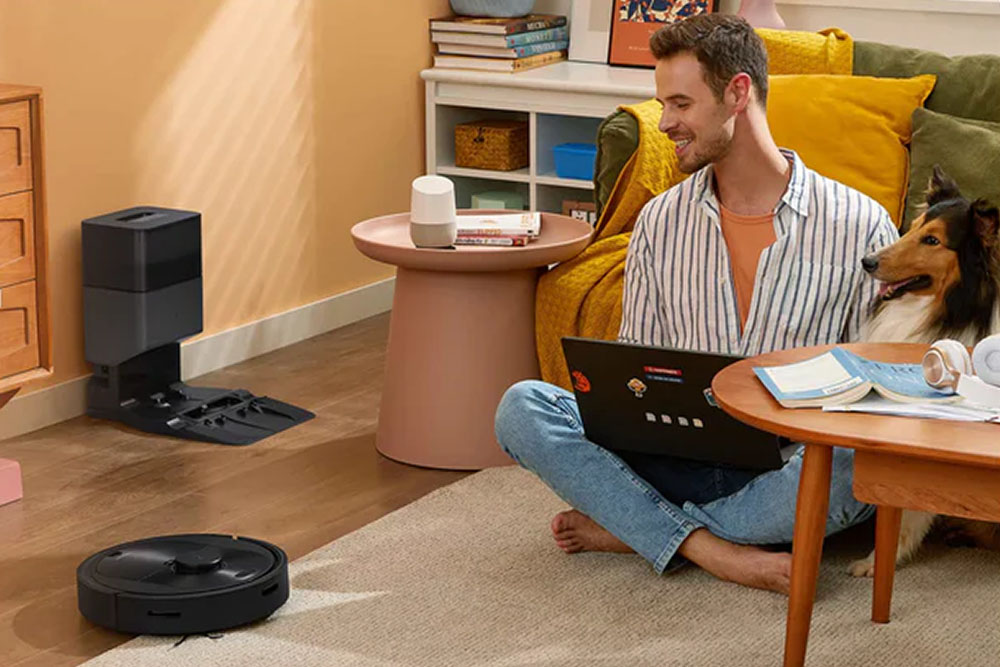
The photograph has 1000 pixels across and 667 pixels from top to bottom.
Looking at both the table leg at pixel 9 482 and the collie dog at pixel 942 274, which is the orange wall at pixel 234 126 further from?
the collie dog at pixel 942 274

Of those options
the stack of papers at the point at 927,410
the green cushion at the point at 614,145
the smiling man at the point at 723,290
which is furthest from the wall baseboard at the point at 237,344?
the stack of papers at the point at 927,410

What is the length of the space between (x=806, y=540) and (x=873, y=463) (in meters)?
0.19

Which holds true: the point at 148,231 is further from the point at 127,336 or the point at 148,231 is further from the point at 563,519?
the point at 563,519

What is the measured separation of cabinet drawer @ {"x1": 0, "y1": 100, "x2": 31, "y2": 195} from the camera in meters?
3.10

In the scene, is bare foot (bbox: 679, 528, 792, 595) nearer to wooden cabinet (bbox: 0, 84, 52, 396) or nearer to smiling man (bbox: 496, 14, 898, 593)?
smiling man (bbox: 496, 14, 898, 593)

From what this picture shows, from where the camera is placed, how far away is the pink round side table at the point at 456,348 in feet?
11.1

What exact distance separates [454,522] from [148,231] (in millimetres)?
1107

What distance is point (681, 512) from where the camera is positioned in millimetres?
2795

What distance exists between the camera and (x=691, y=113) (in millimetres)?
2693

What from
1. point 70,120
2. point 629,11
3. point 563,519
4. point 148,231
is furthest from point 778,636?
point 629,11

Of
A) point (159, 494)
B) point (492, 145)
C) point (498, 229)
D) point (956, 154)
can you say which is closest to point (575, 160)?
point (492, 145)

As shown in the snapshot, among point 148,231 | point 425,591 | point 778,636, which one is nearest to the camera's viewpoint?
point 778,636

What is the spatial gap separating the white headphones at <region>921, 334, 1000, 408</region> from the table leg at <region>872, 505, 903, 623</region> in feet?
1.46

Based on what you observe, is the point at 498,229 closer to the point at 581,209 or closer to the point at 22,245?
the point at 22,245
